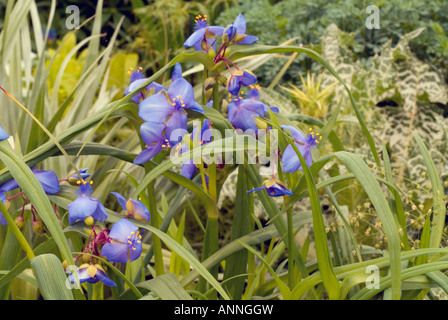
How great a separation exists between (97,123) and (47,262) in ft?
0.66

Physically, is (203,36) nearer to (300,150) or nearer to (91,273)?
(300,150)

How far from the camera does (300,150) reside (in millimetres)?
763

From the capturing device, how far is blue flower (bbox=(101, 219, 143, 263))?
71 centimetres

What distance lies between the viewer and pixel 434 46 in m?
1.91

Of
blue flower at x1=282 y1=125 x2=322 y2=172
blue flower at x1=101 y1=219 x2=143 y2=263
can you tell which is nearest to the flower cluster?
blue flower at x1=282 y1=125 x2=322 y2=172

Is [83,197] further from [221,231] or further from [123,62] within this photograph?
[123,62]

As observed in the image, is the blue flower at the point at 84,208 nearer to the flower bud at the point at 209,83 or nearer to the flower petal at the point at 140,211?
the flower petal at the point at 140,211

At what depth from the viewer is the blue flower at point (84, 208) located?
2.35 feet

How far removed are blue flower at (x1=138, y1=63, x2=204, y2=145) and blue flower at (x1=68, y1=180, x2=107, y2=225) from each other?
0.13 meters

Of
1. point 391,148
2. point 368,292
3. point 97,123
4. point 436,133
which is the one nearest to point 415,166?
point 391,148

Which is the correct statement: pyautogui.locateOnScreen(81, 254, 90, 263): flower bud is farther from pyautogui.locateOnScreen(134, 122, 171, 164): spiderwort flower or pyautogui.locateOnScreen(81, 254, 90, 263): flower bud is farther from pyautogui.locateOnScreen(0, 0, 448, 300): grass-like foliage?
pyautogui.locateOnScreen(134, 122, 171, 164): spiderwort flower

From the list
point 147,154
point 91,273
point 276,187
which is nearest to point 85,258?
point 91,273

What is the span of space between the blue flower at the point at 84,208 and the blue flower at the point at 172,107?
133 mm

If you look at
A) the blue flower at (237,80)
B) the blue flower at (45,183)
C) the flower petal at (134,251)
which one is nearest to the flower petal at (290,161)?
the blue flower at (237,80)
